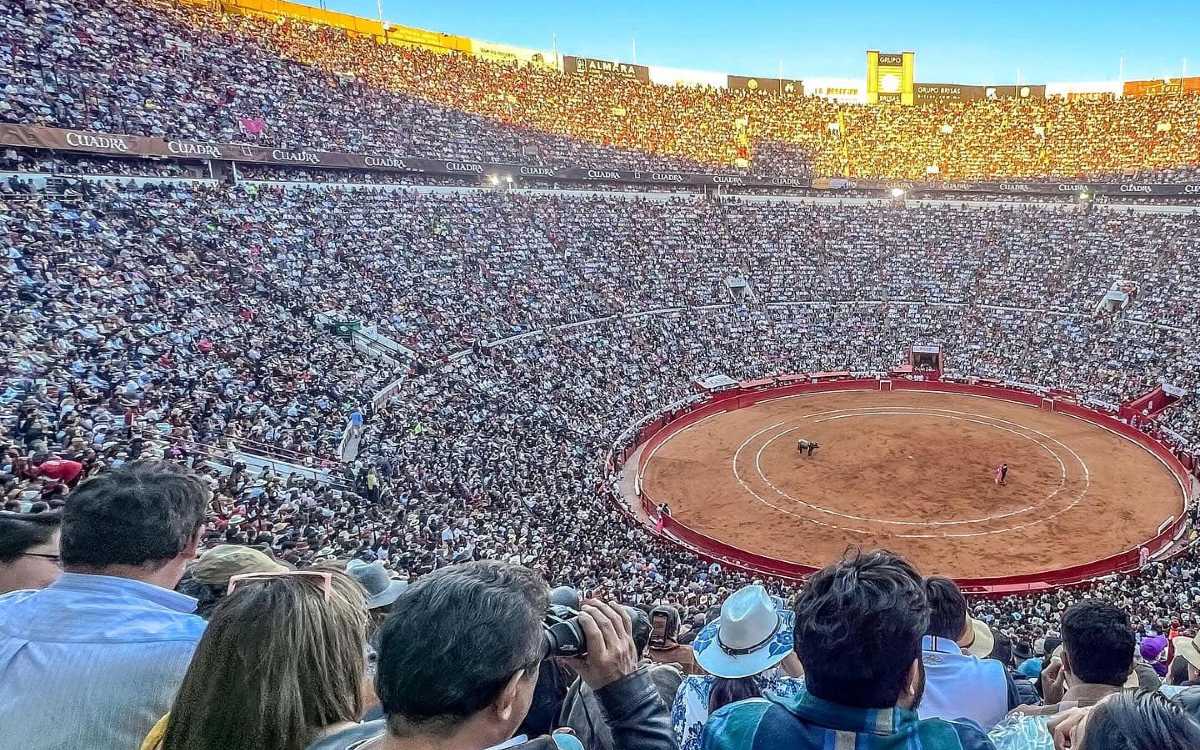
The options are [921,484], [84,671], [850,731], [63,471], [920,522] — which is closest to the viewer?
[850,731]

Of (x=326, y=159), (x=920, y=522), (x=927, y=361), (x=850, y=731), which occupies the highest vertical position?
(x=326, y=159)

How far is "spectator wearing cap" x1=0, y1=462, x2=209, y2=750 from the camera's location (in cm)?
309

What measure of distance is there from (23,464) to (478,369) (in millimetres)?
21645

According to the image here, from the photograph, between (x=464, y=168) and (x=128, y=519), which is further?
(x=464, y=168)

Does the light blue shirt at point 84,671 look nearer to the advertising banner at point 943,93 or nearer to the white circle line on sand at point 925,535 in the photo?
the white circle line on sand at point 925,535

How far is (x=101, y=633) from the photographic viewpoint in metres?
3.23

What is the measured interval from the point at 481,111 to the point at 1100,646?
209ft

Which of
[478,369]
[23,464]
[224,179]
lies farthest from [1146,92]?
[23,464]

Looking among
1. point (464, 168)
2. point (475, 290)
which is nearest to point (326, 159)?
point (464, 168)

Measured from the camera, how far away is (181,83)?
1684 inches

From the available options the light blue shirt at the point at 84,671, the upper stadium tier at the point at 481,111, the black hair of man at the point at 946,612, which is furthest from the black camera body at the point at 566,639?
the upper stadium tier at the point at 481,111

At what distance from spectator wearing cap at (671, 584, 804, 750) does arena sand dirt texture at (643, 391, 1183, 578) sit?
21940 mm

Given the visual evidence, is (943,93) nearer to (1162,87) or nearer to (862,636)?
(1162,87)

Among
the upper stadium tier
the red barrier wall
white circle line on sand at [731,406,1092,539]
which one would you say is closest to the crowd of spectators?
the red barrier wall
